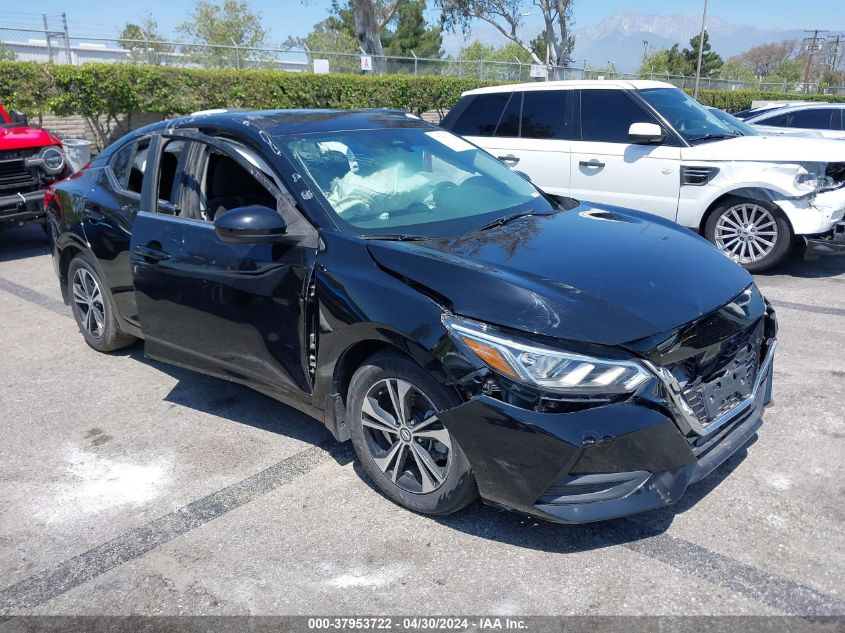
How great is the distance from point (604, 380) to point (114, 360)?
3924 mm

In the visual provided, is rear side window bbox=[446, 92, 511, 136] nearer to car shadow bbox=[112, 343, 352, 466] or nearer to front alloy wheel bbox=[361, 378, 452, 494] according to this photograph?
car shadow bbox=[112, 343, 352, 466]

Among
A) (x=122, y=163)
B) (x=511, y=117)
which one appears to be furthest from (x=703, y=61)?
(x=122, y=163)

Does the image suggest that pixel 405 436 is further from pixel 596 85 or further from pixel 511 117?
pixel 511 117

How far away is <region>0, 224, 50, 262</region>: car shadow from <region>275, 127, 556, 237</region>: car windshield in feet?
21.1

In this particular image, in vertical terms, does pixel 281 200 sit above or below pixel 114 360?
above

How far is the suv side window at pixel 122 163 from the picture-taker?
16.1 feet

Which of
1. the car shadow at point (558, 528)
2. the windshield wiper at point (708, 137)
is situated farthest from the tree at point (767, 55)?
the car shadow at point (558, 528)

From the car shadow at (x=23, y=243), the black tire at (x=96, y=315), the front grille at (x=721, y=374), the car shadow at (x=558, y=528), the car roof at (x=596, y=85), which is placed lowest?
the car shadow at (x=23, y=243)

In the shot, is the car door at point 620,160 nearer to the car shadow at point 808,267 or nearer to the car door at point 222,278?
the car shadow at point 808,267

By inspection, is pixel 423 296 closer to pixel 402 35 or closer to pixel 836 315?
pixel 836 315

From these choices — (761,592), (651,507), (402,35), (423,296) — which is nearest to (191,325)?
Answer: (423,296)

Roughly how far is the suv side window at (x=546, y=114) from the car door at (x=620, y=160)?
0.62 ft

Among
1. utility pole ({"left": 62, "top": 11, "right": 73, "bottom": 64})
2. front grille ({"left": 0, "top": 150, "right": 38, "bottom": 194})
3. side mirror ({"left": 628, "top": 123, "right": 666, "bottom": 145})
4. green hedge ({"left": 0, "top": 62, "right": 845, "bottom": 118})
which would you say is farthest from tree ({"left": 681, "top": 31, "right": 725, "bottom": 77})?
front grille ({"left": 0, "top": 150, "right": 38, "bottom": 194})

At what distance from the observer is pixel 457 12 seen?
48062 millimetres
